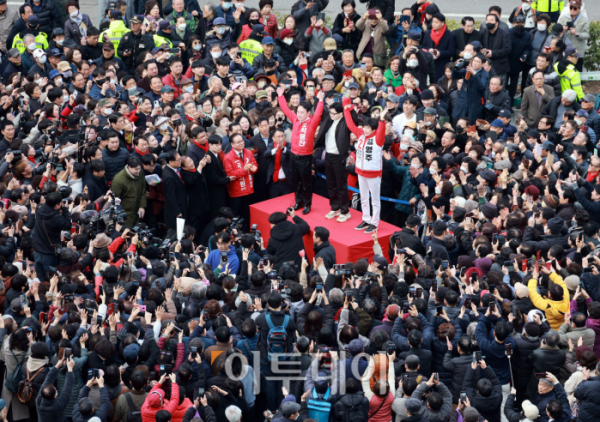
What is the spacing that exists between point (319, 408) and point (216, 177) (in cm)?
506

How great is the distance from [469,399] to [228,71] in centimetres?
832

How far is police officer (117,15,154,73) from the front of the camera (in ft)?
49.4

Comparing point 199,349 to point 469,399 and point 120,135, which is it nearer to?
point 469,399

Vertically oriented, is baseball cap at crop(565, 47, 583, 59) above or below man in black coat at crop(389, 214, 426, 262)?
above

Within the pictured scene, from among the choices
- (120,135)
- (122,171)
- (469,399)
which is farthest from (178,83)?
(469,399)

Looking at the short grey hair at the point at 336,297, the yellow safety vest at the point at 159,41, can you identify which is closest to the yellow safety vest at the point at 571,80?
the yellow safety vest at the point at 159,41

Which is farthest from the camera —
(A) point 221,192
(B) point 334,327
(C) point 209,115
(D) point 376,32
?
(D) point 376,32

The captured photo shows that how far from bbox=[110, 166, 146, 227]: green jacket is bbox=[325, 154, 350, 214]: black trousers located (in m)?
2.57

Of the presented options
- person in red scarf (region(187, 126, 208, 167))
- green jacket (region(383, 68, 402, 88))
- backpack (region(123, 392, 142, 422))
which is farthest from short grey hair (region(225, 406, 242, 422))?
green jacket (region(383, 68, 402, 88))

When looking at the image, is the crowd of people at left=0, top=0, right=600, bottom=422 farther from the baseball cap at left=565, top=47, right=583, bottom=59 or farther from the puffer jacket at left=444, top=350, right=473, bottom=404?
the baseball cap at left=565, top=47, right=583, bottom=59

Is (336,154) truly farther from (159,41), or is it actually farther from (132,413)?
(159,41)

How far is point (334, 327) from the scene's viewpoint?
27.3ft

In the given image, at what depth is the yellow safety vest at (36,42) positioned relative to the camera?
15.2 metres

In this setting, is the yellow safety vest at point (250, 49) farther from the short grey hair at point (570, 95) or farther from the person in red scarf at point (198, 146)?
the short grey hair at point (570, 95)
